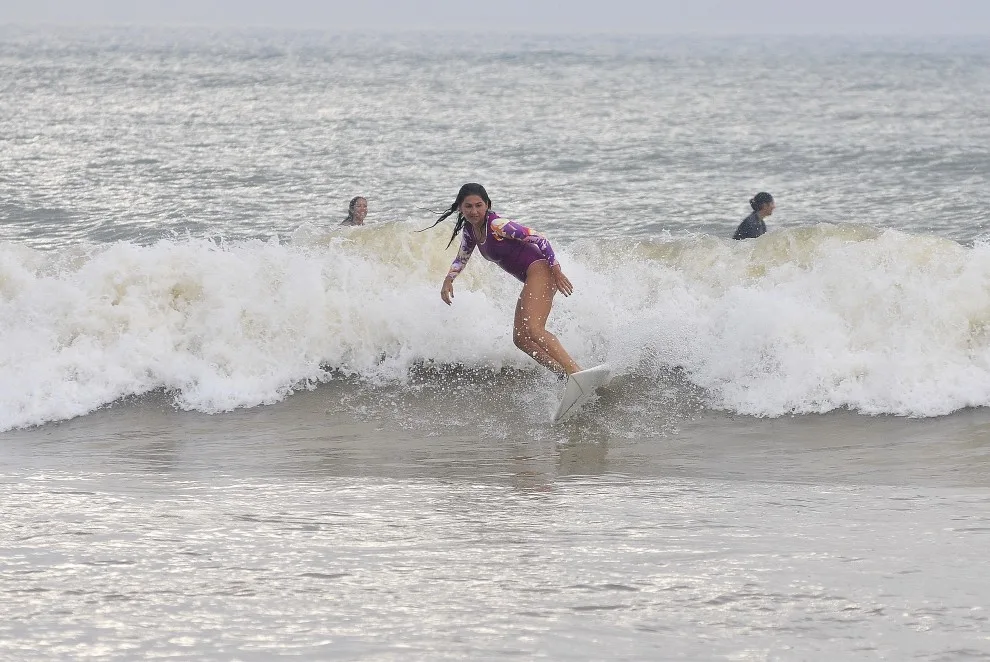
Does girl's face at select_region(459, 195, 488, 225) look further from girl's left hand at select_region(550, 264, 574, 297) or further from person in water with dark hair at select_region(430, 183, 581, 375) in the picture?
girl's left hand at select_region(550, 264, 574, 297)

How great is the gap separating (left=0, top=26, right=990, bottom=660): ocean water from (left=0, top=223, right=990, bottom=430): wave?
3 centimetres

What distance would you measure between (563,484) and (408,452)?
1.22 meters

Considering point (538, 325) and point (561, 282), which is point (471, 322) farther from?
point (561, 282)

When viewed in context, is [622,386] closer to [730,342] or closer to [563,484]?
[730,342]

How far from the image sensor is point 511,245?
24.1ft

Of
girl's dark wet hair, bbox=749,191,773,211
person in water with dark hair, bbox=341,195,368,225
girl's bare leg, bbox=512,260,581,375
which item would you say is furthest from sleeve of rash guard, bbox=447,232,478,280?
girl's dark wet hair, bbox=749,191,773,211

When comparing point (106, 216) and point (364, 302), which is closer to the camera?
point (364, 302)

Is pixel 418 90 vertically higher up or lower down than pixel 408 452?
higher up

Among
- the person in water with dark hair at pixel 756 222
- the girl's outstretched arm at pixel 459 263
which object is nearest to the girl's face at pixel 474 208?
the girl's outstretched arm at pixel 459 263

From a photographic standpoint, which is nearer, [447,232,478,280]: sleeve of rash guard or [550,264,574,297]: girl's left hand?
[550,264,574,297]: girl's left hand

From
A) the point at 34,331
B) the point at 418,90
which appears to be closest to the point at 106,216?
the point at 34,331

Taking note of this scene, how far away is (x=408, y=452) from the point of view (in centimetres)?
672

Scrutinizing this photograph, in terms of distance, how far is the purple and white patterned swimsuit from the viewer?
7.28m

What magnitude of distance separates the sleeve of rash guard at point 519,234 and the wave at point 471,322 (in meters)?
1.32
